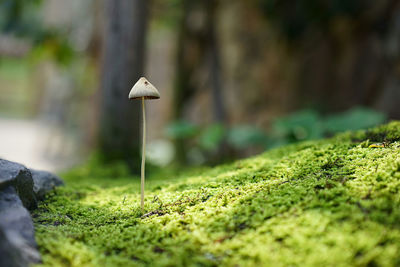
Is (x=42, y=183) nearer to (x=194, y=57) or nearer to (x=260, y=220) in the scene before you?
(x=260, y=220)

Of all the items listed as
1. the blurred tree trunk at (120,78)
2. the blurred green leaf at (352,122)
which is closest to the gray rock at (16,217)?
the blurred tree trunk at (120,78)

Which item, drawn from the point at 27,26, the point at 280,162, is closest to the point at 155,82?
the point at 27,26

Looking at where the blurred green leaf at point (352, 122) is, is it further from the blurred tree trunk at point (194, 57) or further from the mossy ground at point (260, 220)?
the blurred tree trunk at point (194, 57)

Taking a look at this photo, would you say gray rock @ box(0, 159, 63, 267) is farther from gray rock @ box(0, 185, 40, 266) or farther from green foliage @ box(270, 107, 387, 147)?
green foliage @ box(270, 107, 387, 147)

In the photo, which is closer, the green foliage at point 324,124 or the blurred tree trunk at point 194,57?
the green foliage at point 324,124

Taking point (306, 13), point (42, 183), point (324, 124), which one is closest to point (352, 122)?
point (324, 124)

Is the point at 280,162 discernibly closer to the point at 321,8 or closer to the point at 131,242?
the point at 131,242
